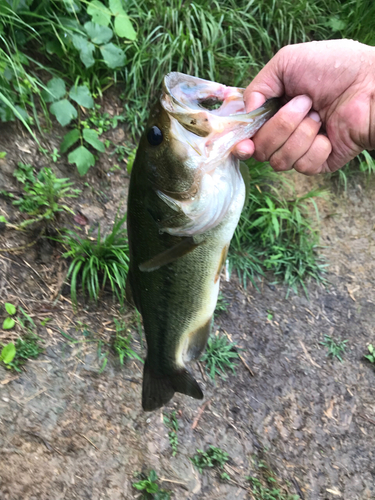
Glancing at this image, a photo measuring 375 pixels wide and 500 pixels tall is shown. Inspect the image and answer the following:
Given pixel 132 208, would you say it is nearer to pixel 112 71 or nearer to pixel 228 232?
pixel 228 232

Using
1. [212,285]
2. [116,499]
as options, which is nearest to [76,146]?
[212,285]

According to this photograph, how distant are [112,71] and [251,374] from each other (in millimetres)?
3099

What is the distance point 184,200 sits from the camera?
4.47 ft

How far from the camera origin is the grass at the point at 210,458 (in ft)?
8.05

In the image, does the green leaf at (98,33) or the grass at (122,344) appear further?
the green leaf at (98,33)

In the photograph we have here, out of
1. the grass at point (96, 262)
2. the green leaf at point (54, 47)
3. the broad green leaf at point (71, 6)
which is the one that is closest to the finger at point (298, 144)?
the grass at point (96, 262)

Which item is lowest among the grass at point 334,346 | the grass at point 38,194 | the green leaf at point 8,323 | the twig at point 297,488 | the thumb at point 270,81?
the twig at point 297,488

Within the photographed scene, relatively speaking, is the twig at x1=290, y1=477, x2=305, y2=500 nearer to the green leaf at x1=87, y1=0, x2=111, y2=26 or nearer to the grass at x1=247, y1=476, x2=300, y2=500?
the grass at x1=247, y1=476, x2=300, y2=500

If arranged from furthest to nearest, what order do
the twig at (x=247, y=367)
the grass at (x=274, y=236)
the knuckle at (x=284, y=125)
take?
the grass at (x=274, y=236)
the twig at (x=247, y=367)
the knuckle at (x=284, y=125)

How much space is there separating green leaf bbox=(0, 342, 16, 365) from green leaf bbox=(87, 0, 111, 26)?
101 inches

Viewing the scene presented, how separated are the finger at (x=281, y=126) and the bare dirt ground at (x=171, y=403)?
1844 millimetres

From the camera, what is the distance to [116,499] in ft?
7.04

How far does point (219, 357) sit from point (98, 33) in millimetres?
2925

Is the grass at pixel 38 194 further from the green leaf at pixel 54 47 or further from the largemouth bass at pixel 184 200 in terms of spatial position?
the largemouth bass at pixel 184 200
